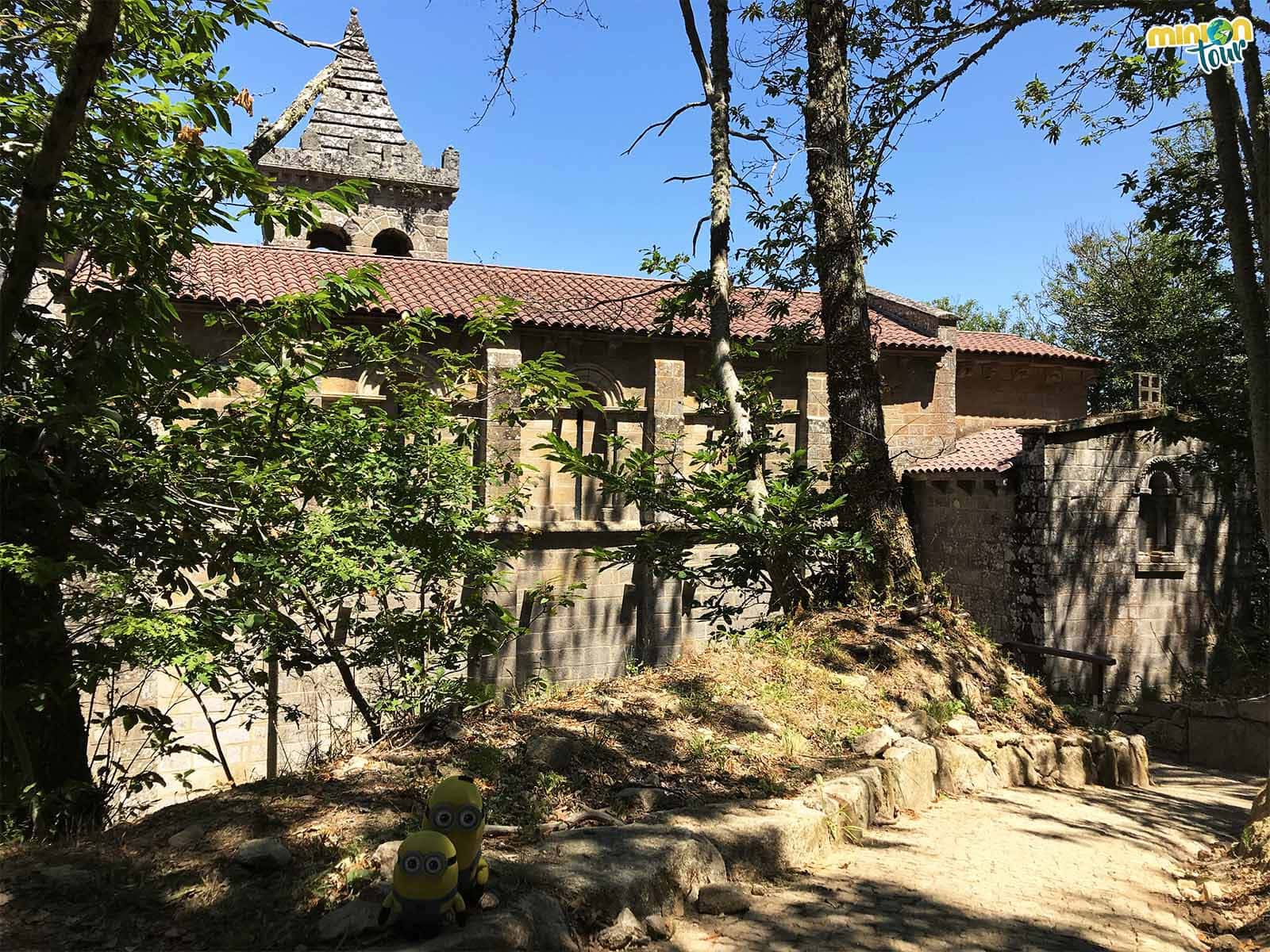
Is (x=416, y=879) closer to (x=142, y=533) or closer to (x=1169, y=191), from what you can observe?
(x=142, y=533)

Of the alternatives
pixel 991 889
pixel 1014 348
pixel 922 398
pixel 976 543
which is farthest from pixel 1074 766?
pixel 1014 348

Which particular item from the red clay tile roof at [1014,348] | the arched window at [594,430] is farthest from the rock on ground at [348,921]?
the red clay tile roof at [1014,348]

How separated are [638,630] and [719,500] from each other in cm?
774

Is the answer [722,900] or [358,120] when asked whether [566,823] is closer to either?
[722,900]

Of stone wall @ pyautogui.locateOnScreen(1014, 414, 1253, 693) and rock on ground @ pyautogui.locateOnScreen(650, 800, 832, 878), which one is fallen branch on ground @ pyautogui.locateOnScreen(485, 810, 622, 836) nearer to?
rock on ground @ pyautogui.locateOnScreen(650, 800, 832, 878)

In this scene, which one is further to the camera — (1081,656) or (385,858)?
(1081,656)

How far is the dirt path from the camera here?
343cm

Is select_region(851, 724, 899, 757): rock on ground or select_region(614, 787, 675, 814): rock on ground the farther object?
select_region(851, 724, 899, 757): rock on ground

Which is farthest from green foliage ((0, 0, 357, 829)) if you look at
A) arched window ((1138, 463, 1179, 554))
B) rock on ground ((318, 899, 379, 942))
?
arched window ((1138, 463, 1179, 554))

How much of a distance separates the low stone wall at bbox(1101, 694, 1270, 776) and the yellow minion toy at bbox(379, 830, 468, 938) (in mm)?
8955

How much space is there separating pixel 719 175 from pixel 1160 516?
388 inches

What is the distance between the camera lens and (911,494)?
16.0 m

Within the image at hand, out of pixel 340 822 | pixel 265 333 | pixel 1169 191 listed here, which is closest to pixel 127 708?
pixel 340 822

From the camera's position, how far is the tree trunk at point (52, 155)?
361 cm
